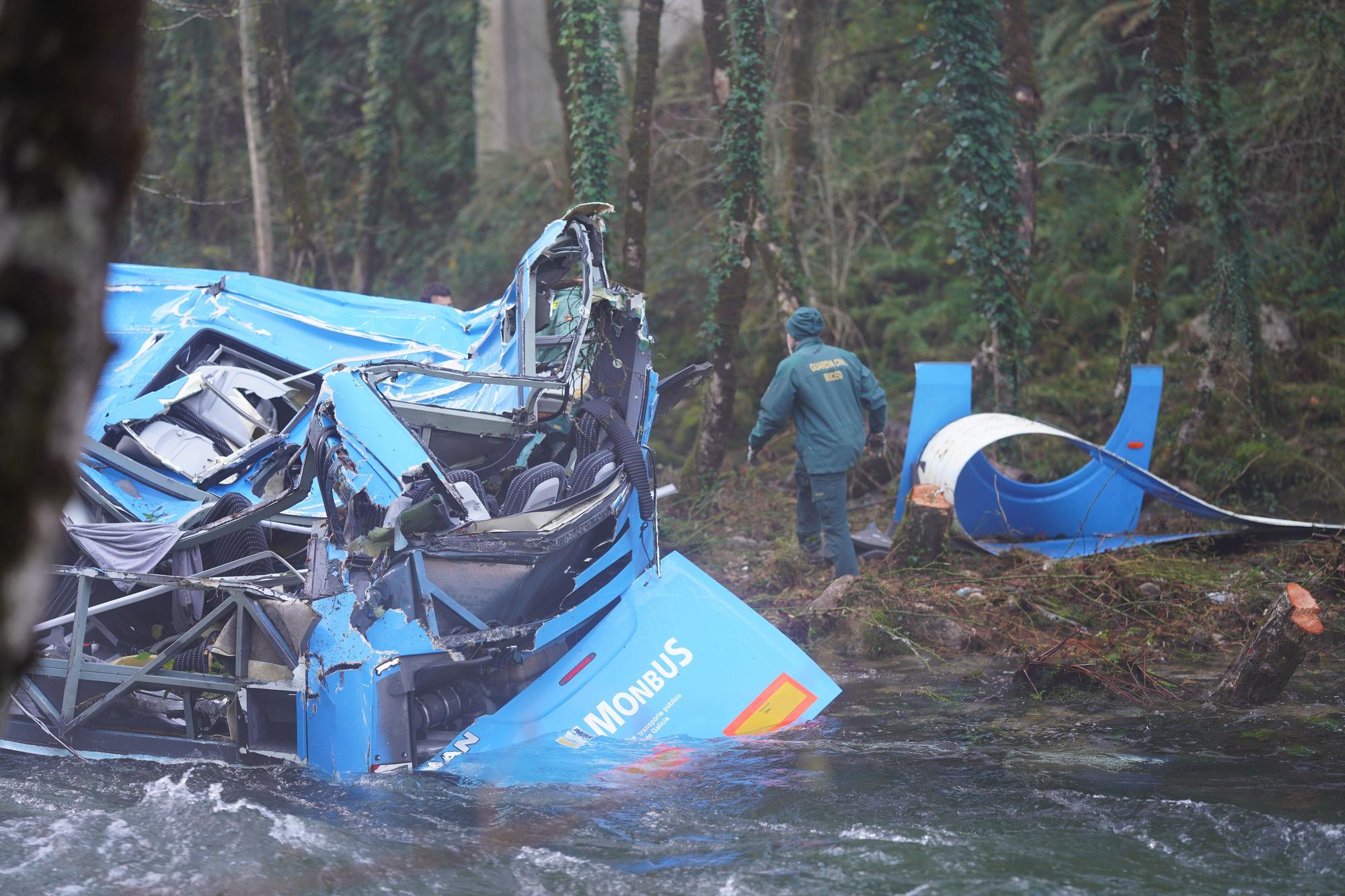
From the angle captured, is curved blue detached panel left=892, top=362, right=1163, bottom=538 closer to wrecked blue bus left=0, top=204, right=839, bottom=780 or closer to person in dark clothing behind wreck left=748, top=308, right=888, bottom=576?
person in dark clothing behind wreck left=748, top=308, right=888, bottom=576

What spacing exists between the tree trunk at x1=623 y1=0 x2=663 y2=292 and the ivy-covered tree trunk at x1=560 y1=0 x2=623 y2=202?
0.74 ft

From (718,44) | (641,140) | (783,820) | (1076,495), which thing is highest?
(718,44)

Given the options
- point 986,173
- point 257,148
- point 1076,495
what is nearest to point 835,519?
point 1076,495

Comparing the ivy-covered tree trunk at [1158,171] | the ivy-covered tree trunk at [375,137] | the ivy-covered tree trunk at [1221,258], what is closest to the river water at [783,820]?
the ivy-covered tree trunk at [1158,171]

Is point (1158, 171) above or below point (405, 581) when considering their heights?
above

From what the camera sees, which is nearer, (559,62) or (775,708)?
(775,708)

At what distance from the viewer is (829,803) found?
430 centimetres

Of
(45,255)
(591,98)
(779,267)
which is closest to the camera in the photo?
(45,255)

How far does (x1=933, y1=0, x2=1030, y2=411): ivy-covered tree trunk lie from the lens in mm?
9242

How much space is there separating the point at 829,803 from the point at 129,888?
2460 mm

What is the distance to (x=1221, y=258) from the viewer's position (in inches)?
392

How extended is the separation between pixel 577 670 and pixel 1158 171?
726cm

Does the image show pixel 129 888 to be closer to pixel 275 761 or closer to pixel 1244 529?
pixel 275 761

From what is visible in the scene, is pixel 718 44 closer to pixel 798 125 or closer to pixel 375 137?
pixel 798 125
